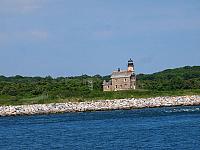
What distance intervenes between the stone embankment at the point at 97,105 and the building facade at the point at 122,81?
18.0 meters

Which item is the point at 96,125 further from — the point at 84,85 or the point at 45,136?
the point at 84,85

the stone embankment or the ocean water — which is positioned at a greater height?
the stone embankment

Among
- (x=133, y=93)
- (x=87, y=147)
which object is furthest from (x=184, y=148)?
(x=133, y=93)

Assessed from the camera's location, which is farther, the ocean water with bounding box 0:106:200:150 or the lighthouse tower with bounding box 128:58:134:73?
the lighthouse tower with bounding box 128:58:134:73

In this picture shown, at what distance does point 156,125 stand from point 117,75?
5092 cm

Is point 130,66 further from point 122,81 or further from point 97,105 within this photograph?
point 97,105

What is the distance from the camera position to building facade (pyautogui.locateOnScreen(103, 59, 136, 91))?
342ft

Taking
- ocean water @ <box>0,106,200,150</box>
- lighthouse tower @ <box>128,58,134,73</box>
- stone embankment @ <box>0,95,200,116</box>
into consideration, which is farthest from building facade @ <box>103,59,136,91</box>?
ocean water @ <box>0,106,200,150</box>

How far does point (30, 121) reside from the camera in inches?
2611

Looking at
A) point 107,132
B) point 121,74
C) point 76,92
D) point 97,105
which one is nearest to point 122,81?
point 121,74

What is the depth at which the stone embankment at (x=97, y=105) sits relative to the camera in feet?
261

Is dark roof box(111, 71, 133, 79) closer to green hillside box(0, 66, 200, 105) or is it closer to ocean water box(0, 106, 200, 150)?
green hillside box(0, 66, 200, 105)

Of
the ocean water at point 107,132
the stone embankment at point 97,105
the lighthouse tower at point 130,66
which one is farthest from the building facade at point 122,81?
the ocean water at point 107,132

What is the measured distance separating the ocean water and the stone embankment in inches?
369
